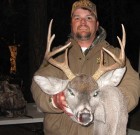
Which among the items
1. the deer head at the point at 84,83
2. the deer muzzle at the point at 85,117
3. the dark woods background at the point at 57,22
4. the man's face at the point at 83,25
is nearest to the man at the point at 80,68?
the man's face at the point at 83,25

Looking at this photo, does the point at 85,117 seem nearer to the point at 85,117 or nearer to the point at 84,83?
the point at 85,117

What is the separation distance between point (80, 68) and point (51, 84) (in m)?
0.52

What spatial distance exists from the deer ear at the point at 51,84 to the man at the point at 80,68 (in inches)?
3.6

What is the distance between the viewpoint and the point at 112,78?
3984 mm

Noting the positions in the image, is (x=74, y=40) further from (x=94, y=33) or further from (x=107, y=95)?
(x=107, y=95)

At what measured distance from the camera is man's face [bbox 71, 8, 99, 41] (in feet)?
14.9

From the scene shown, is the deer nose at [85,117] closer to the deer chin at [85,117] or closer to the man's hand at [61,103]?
the deer chin at [85,117]

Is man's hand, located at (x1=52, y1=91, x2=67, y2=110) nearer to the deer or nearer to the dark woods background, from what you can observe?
the deer

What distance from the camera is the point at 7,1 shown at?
19.8 meters

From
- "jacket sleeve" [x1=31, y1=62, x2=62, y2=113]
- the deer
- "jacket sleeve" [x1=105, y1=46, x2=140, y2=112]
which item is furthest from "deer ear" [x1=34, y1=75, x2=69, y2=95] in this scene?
"jacket sleeve" [x1=105, y1=46, x2=140, y2=112]

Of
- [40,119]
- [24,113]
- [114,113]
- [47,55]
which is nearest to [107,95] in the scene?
[114,113]

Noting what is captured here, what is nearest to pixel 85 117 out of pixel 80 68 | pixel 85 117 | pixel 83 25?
pixel 85 117

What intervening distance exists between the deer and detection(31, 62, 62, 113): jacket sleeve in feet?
0.38

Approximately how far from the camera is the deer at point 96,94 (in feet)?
12.3
